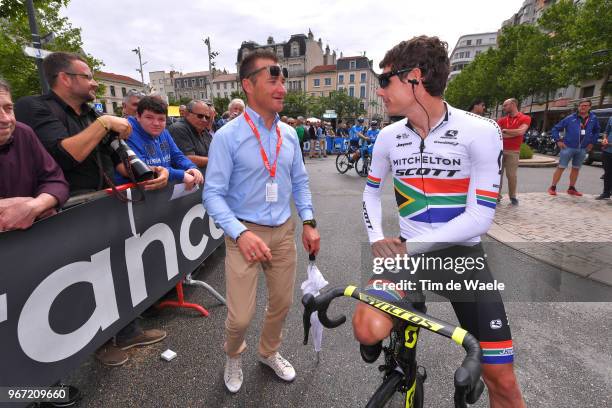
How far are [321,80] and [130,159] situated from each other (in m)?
73.5

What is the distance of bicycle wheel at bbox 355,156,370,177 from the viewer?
41.4 ft

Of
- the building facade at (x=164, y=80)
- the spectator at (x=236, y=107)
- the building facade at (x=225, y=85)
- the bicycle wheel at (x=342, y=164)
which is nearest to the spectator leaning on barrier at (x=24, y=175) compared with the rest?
the spectator at (x=236, y=107)

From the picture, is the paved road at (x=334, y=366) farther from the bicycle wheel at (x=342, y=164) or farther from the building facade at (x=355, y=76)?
the building facade at (x=355, y=76)

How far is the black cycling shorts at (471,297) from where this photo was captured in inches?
60.9

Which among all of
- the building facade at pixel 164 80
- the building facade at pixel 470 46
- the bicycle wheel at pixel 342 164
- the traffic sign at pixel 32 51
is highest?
the building facade at pixel 470 46

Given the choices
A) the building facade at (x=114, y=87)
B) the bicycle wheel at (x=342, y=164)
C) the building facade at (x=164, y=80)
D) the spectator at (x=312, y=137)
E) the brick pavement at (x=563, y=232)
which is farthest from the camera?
the building facade at (x=164, y=80)

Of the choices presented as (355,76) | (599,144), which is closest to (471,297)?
(599,144)

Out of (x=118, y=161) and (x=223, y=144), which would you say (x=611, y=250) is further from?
(x=118, y=161)

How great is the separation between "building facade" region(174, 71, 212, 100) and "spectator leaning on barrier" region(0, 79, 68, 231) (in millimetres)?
94579

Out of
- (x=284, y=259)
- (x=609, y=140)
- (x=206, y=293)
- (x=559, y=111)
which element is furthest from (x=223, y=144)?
(x=559, y=111)

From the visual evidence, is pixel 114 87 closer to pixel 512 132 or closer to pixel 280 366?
pixel 512 132

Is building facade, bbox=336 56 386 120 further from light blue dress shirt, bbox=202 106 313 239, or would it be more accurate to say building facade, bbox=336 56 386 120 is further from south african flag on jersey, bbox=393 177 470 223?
south african flag on jersey, bbox=393 177 470 223

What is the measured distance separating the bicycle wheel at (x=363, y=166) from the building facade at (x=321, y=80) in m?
61.9

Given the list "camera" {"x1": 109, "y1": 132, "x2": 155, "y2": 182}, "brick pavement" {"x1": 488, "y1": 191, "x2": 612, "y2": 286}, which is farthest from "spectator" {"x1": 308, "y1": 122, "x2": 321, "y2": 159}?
"camera" {"x1": 109, "y1": 132, "x2": 155, "y2": 182}
